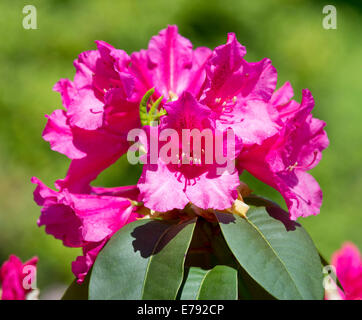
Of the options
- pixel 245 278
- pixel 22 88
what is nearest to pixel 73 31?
pixel 22 88

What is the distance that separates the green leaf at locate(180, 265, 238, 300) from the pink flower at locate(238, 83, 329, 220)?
0.14 m

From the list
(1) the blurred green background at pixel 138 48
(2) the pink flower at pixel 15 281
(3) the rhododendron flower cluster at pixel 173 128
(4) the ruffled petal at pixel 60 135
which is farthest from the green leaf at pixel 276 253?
(1) the blurred green background at pixel 138 48

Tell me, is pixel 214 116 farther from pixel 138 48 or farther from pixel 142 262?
pixel 138 48

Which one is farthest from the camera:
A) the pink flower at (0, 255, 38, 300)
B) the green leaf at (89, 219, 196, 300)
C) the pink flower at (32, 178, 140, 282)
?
the pink flower at (0, 255, 38, 300)

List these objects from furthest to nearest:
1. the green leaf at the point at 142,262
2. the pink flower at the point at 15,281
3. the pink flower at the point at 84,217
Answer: the pink flower at the point at 15,281 < the pink flower at the point at 84,217 < the green leaf at the point at 142,262

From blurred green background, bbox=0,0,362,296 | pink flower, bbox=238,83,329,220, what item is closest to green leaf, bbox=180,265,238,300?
pink flower, bbox=238,83,329,220

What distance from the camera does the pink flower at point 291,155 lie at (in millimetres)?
898

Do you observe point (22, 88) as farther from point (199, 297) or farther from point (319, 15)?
point (199, 297)

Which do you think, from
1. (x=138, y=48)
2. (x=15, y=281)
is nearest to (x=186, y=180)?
(x=15, y=281)

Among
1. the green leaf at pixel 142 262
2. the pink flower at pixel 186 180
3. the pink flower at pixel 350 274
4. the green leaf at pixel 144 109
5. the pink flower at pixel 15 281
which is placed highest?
Result: the green leaf at pixel 144 109

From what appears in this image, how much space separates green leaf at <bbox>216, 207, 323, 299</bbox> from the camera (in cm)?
79

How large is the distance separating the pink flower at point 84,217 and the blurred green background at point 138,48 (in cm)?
180

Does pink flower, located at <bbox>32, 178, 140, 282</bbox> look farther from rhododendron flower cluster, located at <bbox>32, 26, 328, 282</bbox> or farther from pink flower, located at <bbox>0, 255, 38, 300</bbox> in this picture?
pink flower, located at <bbox>0, 255, 38, 300</bbox>

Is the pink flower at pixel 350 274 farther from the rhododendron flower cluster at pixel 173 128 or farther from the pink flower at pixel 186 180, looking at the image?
the pink flower at pixel 186 180
